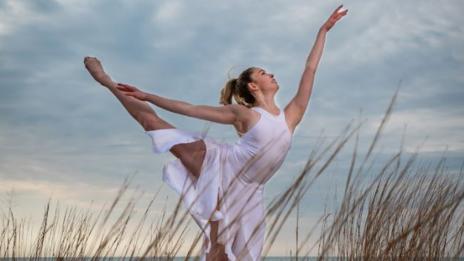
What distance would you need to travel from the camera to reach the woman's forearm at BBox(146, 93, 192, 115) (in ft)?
10.4

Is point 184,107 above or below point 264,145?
above

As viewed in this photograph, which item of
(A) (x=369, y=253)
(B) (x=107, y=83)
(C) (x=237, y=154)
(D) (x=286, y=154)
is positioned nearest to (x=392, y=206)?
(A) (x=369, y=253)

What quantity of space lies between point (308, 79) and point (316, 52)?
0.19 metres

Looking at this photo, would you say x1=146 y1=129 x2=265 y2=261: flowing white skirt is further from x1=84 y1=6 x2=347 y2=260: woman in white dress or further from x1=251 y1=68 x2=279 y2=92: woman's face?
x1=251 y1=68 x2=279 y2=92: woman's face

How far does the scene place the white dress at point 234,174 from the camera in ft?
10.1

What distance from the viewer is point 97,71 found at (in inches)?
143

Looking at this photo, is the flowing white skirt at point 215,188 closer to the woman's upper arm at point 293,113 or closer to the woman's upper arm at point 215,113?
the woman's upper arm at point 215,113

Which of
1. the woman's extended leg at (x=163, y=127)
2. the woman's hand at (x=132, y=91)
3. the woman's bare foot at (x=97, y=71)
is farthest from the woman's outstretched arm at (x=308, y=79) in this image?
the woman's bare foot at (x=97, y=71)

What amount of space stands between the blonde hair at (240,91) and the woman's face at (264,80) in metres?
0.03

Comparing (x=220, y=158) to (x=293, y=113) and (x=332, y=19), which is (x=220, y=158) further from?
(x=332, y=19)

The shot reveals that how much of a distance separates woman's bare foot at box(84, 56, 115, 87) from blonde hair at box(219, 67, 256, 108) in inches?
26.1

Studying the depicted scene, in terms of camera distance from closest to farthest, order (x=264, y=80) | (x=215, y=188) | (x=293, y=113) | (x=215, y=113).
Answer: (x=215, y=188) → (x=215, y=113) → (x=293, y=113) → (x=264, y=80)

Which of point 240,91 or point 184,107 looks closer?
point 184,107

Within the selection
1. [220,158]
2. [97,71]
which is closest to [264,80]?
[220,158]
